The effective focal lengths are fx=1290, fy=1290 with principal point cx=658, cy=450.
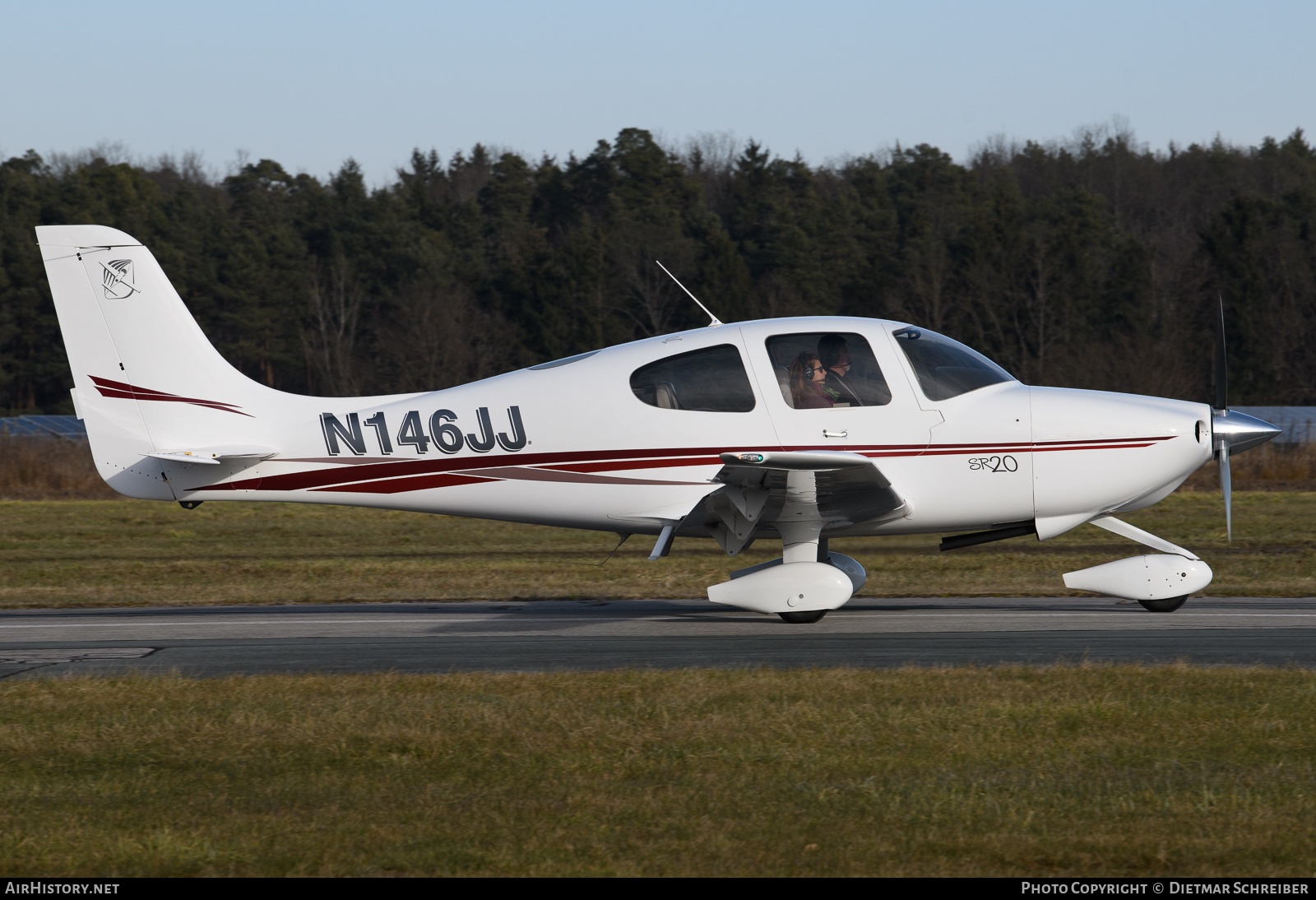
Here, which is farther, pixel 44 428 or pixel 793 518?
pixel 44 428

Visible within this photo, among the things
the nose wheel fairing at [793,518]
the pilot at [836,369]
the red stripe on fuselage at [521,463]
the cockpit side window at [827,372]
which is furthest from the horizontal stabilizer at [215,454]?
the pilot at [836,369]

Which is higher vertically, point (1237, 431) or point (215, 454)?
point (215, 454)

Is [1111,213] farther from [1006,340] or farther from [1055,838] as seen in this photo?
[1055,838]

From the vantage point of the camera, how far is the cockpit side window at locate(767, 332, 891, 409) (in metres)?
9.95

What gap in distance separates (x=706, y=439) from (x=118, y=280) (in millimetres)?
5124

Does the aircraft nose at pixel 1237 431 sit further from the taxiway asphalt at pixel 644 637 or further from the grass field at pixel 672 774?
the grass field at pixel 672 774

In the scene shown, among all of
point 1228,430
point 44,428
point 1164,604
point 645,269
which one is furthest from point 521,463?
point 645,269

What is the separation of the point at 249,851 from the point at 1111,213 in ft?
256

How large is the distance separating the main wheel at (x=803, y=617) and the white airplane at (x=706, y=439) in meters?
0.04

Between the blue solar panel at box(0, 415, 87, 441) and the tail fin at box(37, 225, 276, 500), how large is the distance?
24.0 meters

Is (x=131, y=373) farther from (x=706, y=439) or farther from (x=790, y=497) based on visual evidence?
(x=790, y=497)

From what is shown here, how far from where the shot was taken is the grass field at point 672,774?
450 centimetres

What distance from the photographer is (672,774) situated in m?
5.56

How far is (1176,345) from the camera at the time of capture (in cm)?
4712
